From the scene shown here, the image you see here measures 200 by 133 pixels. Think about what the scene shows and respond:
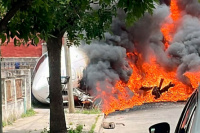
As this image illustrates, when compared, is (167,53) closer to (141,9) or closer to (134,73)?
(134,73)

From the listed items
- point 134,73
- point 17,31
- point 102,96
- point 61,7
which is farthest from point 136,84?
point 17,31

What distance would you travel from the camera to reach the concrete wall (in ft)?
45.2

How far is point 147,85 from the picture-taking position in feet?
63.8

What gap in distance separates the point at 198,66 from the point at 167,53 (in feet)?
5.88

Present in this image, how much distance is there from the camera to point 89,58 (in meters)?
19.9

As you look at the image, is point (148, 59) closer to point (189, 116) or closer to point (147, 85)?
point (147, 85)

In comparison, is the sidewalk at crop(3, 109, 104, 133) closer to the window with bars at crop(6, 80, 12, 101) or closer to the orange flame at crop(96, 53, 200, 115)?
the window with bars at crop(6, 80, 12, 101)

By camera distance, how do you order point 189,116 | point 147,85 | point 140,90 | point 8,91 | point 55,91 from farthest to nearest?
point 147,85, point 140,90, point 8,91, point 55,91, point 189,116

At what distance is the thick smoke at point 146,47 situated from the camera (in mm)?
19000

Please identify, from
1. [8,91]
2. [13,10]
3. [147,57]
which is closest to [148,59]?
[147,57]

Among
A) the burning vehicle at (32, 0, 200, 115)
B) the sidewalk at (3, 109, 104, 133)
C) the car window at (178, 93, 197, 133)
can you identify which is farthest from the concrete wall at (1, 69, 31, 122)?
the car window at (178, 93, 197, 133)

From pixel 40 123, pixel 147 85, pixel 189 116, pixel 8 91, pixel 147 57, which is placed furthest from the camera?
pixel 147 57

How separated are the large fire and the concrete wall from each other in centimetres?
339

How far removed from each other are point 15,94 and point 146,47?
7768 millimetres
